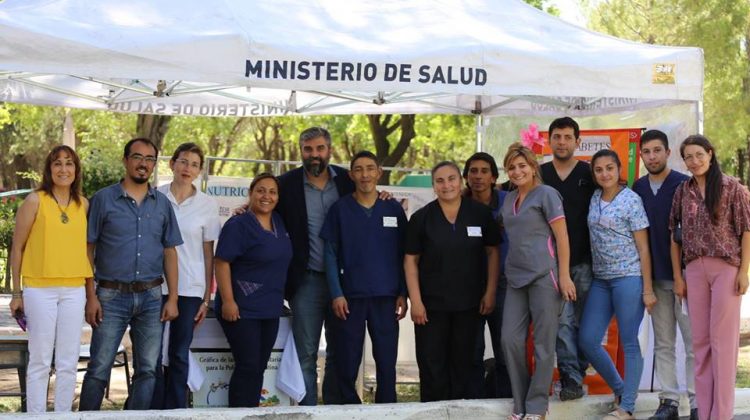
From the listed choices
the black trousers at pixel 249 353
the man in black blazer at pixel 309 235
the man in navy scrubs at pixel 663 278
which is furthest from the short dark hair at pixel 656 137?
the black trousers at pixel 249 353

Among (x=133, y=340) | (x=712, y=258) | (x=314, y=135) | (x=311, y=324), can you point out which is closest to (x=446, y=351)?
(x=311, y=324)

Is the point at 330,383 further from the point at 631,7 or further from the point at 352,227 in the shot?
the point at 631,7

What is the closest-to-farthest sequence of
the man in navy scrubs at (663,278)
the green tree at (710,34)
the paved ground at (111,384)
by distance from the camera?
the man in navy scrubs at (663,278)
the paved ground at (111,384)
the green tree at (710,34)

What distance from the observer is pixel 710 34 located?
29359mm

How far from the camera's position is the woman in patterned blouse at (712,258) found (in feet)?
21.6

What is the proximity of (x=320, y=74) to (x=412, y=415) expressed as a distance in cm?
236

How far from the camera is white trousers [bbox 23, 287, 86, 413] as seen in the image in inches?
245

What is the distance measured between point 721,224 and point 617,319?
38.0 inches

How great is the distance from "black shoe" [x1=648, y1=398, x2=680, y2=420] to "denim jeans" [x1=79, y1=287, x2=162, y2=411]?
339 cm

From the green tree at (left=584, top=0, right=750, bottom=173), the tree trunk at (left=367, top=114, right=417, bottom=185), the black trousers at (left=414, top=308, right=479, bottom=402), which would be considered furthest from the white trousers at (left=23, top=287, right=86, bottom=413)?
the green tree at (left=584, top=0, right=750, bottom=173)

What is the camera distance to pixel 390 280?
23.2 feet

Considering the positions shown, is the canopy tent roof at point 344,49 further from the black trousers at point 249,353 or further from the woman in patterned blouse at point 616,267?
the black trousers at point 249,353

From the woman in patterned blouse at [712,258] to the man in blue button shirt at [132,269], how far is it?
10.7ft

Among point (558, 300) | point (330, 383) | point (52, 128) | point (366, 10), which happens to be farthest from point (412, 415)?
point (52, 128)
